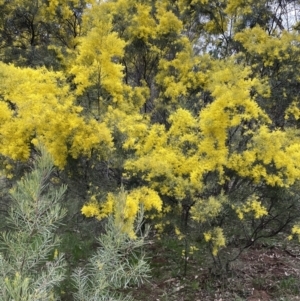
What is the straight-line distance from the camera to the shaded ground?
5691mm

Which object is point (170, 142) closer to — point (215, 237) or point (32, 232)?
point (215, 237)

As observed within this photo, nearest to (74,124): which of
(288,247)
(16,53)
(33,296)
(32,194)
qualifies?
(32,194)

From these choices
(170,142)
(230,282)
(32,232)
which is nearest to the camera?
(32,232)

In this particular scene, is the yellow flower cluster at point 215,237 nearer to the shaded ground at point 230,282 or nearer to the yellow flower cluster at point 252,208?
the yellow flower cluster at point 252,208

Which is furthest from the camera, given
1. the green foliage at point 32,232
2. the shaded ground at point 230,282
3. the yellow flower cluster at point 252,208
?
the shaded ground at point 230,282

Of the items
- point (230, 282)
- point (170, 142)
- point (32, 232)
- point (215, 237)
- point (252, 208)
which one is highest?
point (170, 142)

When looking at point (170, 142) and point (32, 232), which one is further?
point (170, 142)

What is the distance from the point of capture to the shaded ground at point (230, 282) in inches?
224

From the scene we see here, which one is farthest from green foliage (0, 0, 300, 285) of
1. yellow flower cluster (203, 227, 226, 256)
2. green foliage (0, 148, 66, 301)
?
green foliage (0, 148, 66, 301)

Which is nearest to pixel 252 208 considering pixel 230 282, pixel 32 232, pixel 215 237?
pixel 215 237

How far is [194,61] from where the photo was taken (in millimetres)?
7012

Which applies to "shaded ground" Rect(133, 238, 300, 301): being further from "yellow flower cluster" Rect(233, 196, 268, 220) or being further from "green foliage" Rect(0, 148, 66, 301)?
"green foliage" Rect(0, 148, 66, 301)

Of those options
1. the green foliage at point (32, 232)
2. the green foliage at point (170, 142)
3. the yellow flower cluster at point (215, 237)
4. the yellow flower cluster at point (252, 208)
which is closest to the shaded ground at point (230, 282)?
the green foliage at point (170, 142)

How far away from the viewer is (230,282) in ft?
19.4
